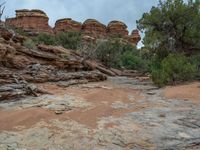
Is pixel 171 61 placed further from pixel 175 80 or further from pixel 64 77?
pixel 64 77

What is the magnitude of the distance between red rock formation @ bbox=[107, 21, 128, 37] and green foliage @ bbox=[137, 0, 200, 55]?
31.8 m

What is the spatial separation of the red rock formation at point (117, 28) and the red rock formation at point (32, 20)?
391 inches

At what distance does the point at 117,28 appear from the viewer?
52469 mm

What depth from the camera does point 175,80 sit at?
15.6 metres

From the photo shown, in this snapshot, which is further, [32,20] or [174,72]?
[32,20]

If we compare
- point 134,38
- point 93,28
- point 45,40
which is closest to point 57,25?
point 93,28

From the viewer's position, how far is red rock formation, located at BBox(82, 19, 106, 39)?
1935 inches

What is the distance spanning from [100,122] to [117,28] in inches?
1778

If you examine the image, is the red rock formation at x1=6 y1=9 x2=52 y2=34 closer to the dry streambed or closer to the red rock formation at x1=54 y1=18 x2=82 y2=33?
the red rock formation at x1=54 y1=18 x2=82 y2=33

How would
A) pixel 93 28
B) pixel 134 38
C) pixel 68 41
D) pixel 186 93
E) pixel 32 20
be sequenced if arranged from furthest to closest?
pixel 134 38, pixel 93 28, pixel 32 20, pixel 68 41, pixel 186 93

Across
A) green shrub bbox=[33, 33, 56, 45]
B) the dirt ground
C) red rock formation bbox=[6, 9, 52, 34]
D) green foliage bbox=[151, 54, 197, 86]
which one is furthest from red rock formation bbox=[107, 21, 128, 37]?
the dirt ground

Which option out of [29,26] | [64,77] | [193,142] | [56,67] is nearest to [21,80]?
[64,77]

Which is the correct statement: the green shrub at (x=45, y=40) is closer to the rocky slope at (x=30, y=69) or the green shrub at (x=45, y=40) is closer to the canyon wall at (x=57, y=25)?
the rocky slope at (x=30, y=69)

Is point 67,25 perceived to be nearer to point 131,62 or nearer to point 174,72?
point 131,62
